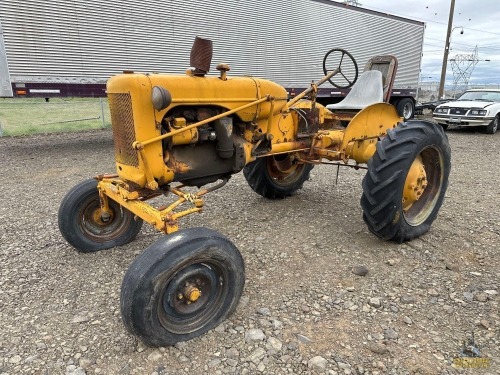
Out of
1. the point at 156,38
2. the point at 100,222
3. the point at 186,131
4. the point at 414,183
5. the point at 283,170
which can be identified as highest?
the point at 156,38

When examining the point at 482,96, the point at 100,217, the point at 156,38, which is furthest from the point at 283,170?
the point at 482,96

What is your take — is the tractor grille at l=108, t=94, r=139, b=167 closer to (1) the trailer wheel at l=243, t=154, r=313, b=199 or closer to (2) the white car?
(1) the trailer wheel at l=243, t=154, r=313, b=199

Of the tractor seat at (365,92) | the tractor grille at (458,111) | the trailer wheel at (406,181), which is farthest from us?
the tractor grille at (458,111)

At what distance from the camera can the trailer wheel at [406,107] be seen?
14.7 meters

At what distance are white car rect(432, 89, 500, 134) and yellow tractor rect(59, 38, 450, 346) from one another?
8.82 metres

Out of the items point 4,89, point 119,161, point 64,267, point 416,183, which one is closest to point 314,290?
point 416,183

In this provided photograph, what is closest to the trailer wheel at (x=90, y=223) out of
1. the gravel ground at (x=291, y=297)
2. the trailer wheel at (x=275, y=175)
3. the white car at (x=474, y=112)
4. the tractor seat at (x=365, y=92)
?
the gravel ground at (x=291, y=297)

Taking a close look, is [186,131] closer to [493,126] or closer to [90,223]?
[90,223]

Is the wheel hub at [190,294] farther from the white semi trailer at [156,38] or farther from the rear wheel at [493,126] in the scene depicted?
the rear wheel at [493,126]

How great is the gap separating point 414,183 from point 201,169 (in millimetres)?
1947

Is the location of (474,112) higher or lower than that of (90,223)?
higher

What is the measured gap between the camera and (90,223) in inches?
138

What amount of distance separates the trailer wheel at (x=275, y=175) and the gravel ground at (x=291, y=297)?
17 cm

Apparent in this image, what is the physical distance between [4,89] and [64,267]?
227 inches
